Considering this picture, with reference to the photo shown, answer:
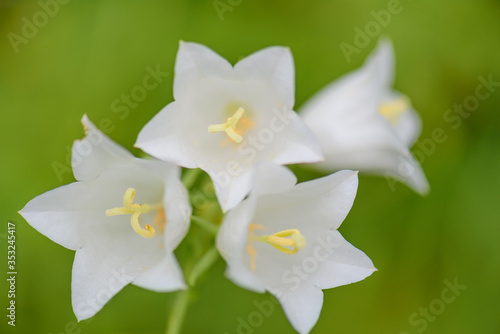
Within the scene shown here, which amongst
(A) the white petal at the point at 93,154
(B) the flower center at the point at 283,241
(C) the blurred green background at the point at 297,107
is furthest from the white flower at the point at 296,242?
(C) the blurred green background at the point at 297,107

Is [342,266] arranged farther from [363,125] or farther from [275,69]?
[363,125]

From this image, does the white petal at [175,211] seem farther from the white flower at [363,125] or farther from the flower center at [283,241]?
the white flower at [363,125]

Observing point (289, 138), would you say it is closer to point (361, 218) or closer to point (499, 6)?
point (361, 218)

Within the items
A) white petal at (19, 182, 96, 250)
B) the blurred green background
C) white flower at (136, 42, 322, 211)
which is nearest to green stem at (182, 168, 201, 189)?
white flower at (136, 42, 322, 211)

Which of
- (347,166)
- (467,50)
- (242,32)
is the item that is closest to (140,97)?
(242,32)

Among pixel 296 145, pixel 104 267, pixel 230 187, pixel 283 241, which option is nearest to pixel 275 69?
pixel 296 145

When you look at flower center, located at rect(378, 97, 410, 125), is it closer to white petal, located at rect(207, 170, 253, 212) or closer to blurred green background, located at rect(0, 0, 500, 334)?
blurred green background, located at rect(0, 0, 500, 334)

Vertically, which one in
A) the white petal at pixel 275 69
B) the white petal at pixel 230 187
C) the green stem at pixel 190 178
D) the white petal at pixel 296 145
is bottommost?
the green stem at pixel 190 178
